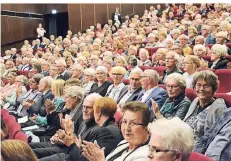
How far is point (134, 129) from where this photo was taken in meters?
1.67

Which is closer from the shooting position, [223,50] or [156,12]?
[223,50]

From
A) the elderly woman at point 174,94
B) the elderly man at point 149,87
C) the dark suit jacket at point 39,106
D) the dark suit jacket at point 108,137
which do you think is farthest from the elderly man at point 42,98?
the dark suit jacket at point 108,137

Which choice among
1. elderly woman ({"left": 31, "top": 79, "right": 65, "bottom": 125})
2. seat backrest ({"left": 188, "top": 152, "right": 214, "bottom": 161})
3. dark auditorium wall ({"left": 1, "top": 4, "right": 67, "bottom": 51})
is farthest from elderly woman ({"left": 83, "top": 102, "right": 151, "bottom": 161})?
dark auditorium wall ({"left": 1, "top": 4, "right": 67, "bottom": 51})

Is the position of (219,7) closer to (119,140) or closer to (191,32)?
(191,32)

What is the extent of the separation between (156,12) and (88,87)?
19.0 ft

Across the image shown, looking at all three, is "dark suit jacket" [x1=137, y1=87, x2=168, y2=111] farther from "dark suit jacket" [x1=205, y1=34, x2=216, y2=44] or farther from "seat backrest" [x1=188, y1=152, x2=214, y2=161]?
"dark suit jacket" [x1=205, y1=34, x2=216, y2=44]

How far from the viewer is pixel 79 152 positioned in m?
1.86

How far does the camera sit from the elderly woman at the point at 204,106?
202cm

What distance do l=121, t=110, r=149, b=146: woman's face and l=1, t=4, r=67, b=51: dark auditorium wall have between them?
7.54 metres

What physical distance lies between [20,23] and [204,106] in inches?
310

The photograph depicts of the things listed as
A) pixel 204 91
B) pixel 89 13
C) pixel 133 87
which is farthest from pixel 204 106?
pixel 89 13

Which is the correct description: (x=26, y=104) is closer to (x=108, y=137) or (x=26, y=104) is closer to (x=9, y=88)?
(x=9, y=88)

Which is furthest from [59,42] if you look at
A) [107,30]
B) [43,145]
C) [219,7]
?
[43,145]

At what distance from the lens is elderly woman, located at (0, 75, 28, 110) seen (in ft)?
12.7
